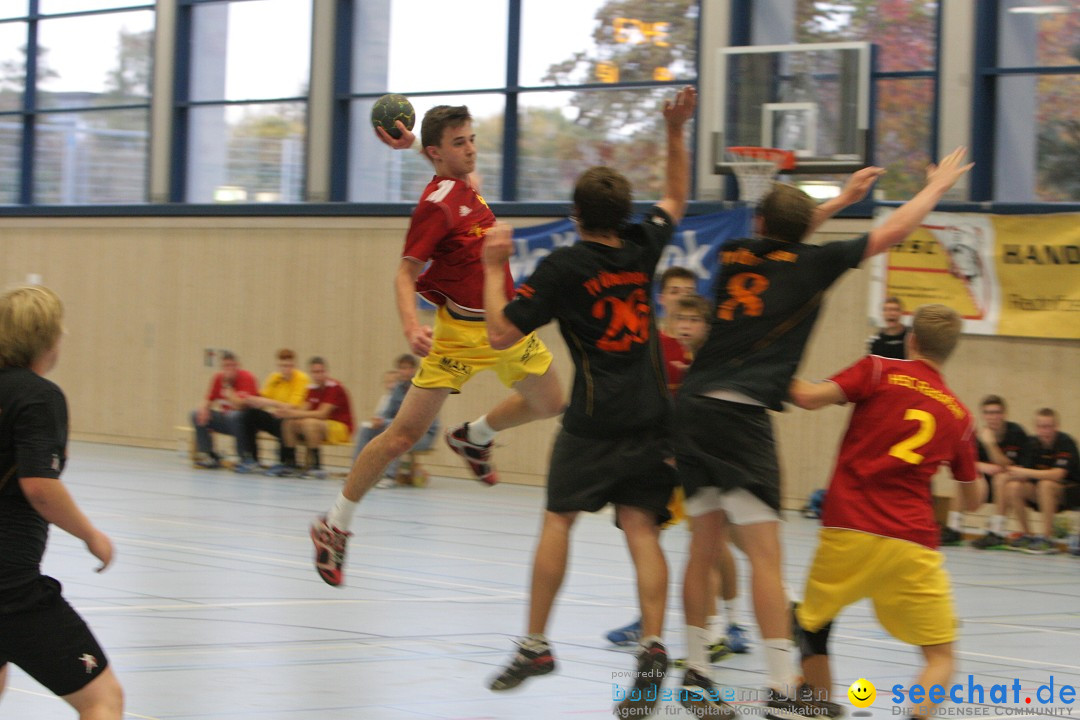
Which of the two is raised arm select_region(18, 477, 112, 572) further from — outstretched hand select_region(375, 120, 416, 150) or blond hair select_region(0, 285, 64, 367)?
outstretched hand select_region(375, 120, 416, 150)

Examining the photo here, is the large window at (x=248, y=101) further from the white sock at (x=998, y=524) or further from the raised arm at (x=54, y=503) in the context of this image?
the raised arm at (x=54, y=503)

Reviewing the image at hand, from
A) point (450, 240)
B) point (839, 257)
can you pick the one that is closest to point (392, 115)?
point (450, 240)

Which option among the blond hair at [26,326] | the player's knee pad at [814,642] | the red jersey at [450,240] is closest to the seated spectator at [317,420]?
the red jersey at [450,240]

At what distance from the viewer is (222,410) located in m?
17.2

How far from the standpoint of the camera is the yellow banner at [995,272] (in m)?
13.3

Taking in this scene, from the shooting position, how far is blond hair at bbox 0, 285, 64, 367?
376 centimetres

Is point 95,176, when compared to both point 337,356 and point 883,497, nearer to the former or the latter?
point 337,356

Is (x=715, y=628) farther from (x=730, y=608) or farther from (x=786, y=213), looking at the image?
(x=786, y=213)

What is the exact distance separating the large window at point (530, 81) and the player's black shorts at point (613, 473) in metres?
11.4

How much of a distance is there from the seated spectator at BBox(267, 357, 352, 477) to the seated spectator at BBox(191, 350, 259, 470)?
69cm

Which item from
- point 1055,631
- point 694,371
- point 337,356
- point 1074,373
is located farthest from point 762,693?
point 337,356

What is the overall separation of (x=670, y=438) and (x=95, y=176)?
59.1 ft

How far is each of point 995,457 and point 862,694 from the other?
24.3 feet

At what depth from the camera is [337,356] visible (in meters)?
18.5
